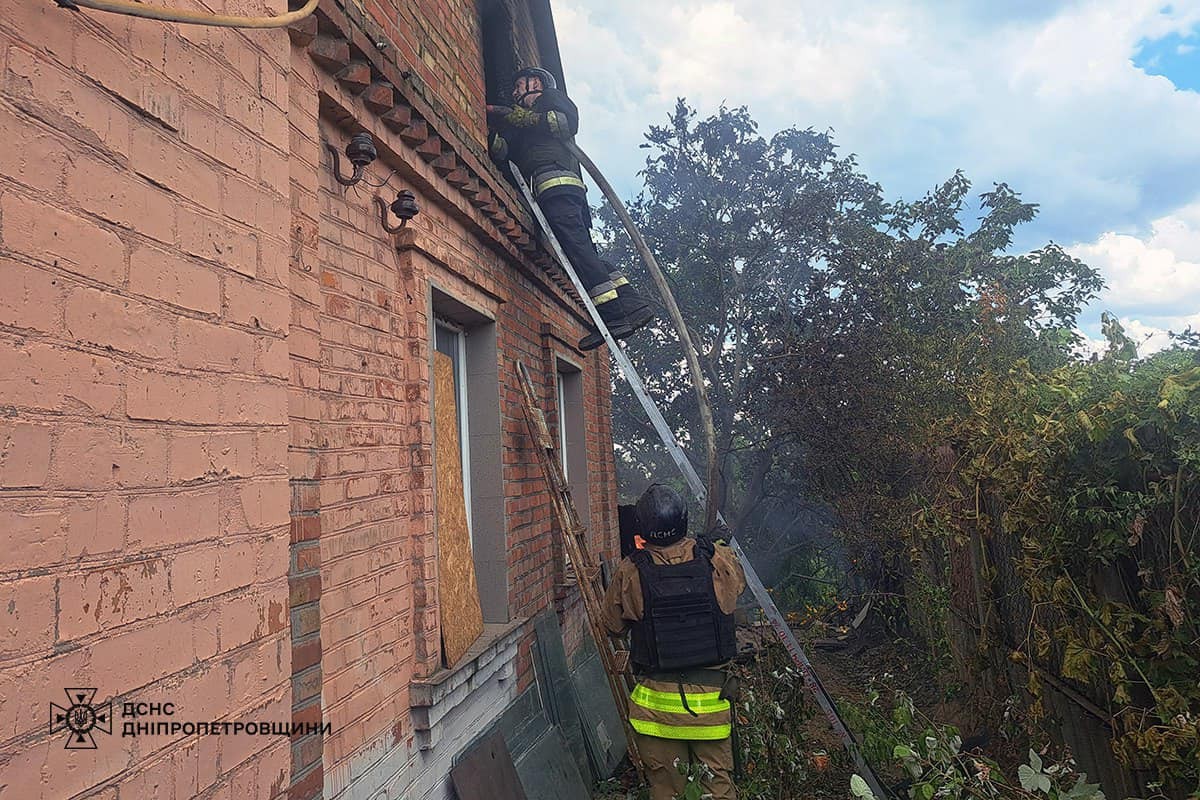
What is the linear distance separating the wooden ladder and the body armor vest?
0.66 metres

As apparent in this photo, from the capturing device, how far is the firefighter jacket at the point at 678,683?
342 cm

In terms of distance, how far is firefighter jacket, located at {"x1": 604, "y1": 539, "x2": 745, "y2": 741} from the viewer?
11.2 ft

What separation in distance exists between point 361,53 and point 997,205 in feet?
45.4

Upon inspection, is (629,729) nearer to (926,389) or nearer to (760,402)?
(926,389)

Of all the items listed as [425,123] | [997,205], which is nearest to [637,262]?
[997,205]

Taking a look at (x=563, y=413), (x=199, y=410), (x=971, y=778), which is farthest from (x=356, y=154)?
(x=563, y=413)

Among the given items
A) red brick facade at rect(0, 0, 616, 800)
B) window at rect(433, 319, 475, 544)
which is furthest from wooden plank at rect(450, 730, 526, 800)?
window at rect(433, 319, 475, 544)

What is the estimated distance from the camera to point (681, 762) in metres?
3.38

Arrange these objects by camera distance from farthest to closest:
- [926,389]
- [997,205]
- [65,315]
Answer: [997,205], [926,389], [65,315]

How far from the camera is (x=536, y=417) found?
4.35m

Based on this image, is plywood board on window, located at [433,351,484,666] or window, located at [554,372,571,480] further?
window, located at [554,372,571,480]

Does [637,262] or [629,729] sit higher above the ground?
[637,262]

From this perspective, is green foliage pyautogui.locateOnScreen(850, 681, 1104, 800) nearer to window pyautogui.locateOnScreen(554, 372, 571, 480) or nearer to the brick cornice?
the brick cornice

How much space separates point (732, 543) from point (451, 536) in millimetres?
1716
